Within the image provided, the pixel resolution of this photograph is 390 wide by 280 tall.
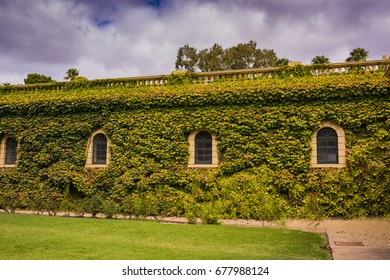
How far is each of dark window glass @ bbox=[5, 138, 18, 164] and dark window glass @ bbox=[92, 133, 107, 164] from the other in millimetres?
4805

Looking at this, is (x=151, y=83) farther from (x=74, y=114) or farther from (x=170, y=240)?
(x=170, y=240)

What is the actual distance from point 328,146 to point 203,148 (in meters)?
5.31

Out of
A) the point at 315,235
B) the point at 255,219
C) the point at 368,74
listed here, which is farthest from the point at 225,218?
the point at 368,74

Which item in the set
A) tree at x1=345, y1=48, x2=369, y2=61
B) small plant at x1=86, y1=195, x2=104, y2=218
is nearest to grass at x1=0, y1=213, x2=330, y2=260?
small plant at x1=86, y1=195, x2=104, y2=218

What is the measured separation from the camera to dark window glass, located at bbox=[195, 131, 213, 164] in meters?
18.7

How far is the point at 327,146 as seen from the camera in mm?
17250

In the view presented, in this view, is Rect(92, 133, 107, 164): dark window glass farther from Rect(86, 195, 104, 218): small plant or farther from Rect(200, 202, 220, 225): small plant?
Rect(200, 202, 220, 225): small plant

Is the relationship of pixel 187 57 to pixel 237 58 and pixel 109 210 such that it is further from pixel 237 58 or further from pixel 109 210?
pixel 109 210

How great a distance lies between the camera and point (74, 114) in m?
20.6

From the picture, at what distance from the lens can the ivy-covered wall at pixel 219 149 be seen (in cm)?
1662

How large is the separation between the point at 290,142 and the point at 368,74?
14.3 feet

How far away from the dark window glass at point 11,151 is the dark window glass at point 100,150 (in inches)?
189

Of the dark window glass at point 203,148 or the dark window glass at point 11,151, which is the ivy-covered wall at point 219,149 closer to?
the dark window glass at point 203,148

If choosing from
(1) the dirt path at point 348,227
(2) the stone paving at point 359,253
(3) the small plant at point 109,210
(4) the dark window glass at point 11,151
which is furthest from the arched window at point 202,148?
(4) the dark window glass at point 11,151
